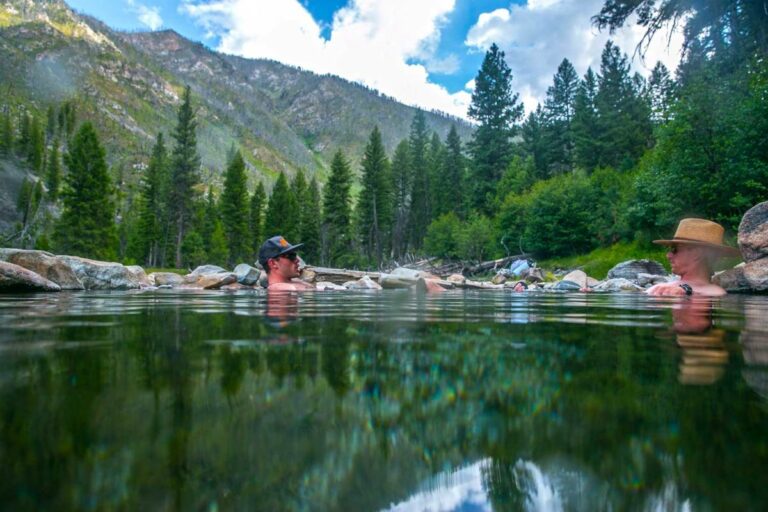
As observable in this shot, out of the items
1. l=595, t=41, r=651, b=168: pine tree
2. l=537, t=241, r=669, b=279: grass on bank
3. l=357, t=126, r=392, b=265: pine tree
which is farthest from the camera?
l=357, t=126, r=392, b=265: pine tree

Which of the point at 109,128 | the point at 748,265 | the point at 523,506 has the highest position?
the point at 109,128

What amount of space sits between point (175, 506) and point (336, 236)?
5633 cm

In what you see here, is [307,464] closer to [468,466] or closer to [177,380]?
[468,466]

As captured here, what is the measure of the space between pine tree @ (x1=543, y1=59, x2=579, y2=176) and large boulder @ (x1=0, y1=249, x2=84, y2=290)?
52070mm

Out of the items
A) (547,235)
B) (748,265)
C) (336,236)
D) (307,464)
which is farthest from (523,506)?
(336,236)

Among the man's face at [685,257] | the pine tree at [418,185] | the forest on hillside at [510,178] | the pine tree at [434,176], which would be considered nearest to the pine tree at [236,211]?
the forest on hillside at [510,178]

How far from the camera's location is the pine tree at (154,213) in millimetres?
52750

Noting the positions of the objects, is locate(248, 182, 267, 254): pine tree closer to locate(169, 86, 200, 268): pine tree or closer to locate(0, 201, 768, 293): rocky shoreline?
locate(169, 86, 200, 268): pine tree

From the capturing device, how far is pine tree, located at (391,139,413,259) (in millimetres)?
65312

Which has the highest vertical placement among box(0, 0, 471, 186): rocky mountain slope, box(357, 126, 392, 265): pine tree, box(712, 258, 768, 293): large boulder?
box(0, 0, 471, 186): rocky mountain slope

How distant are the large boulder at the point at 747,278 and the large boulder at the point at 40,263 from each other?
12.0 meters

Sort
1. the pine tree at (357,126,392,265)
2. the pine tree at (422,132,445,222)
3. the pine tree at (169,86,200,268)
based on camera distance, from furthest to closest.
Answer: the pine tree at (422,132,445,222)
the pine tree at (357,126,392,265)
the pine tree at (169,86,200,268)

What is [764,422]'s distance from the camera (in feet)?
2.12

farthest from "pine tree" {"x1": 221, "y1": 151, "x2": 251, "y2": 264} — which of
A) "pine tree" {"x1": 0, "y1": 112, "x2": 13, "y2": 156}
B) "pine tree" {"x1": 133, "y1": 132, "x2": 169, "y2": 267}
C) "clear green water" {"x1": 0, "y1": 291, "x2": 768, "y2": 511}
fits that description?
"clear green water" {"x1": 0, "y1": 291, "x2": 768, "y2": 511}
